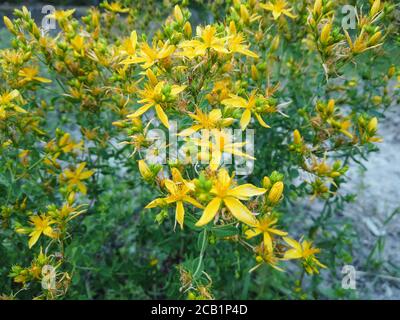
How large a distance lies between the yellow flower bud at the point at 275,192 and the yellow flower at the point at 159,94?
40 cm

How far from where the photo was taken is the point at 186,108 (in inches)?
56.1

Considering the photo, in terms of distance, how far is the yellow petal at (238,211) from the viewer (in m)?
1.17

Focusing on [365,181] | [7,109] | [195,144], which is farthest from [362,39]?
[365,181]

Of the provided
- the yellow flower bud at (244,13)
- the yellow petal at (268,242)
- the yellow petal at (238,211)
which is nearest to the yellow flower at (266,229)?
the yellow petal at (268,242)

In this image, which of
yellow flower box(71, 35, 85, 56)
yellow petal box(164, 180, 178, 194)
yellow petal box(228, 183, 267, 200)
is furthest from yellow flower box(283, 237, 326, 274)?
yellow flower box(71, 35, 85, 56)

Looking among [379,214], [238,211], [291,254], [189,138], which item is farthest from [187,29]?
[379,214]

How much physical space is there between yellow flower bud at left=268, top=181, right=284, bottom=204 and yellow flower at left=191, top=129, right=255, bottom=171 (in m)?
0.15

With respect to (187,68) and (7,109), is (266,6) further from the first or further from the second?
(7,109)

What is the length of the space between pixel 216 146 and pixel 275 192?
0.82 feet

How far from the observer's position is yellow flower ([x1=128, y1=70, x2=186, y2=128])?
1350mm

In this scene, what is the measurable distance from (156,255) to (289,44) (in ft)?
4.95

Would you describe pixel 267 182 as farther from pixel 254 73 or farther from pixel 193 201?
pixel 254 73

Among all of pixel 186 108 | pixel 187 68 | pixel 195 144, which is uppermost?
pixel 187 68

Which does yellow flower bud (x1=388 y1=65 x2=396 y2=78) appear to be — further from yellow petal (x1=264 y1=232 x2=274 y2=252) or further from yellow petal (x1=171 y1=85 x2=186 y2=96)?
yellow petal (x1=171 y1=85 x2=186 y2=96)
